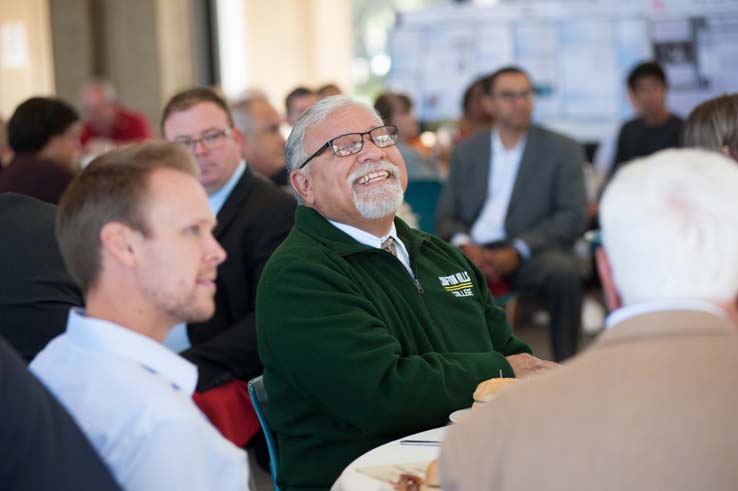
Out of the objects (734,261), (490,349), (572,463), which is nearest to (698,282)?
(734,261)

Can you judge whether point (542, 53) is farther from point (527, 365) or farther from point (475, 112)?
point (527, 365)

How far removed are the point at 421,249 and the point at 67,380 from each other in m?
1.40

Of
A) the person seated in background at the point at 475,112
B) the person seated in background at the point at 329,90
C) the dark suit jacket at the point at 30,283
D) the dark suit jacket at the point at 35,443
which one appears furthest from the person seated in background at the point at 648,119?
the dark suit jacket at the point at 35,443

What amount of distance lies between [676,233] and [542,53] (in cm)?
758

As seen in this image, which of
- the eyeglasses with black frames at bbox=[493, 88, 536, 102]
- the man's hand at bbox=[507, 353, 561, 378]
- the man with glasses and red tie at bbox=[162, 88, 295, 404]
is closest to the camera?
the man's hand at bbox=[507, 353, 561, 378]

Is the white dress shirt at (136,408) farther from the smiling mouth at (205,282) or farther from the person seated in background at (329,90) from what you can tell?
the person seated in background at (329,90)

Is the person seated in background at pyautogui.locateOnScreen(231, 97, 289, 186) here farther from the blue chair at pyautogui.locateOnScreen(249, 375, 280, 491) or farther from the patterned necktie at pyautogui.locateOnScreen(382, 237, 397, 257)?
the blue chair at pyautogui.locateOnScreen(249, 375, 280, 491)

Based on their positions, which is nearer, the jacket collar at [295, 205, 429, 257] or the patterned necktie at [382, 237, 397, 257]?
the jacket collar at [295, 205, 429, 257]

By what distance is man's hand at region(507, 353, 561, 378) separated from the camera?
7.99 ft

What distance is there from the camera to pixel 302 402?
2369 mm

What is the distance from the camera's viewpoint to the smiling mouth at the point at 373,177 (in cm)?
269

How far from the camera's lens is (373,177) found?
2.71m

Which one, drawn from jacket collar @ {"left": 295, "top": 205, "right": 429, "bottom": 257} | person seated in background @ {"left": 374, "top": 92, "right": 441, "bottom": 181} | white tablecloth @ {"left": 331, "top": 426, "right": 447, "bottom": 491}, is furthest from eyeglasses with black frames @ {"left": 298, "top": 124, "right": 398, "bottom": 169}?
person seated in background @ {"left": 374, "top": 92, "right": 441, "bottom": 181}

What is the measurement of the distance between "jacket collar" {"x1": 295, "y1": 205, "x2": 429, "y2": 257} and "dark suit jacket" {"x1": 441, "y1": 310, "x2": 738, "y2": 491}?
122 cm
